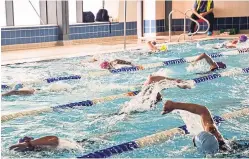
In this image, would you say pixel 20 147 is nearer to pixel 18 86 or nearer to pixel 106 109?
pixel 106 109

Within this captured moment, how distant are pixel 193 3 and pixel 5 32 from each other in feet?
20.8

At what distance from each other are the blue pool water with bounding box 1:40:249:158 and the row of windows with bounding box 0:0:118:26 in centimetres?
314

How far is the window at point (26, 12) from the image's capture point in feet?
34.2

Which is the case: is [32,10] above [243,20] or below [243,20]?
above

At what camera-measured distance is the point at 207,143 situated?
3039 millimetres

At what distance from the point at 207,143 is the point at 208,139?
3 centimetres

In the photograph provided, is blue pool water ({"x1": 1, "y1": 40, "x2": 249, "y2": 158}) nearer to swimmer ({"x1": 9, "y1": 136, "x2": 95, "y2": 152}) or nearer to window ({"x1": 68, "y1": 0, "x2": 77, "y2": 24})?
swimmer ({"x1": 9, "y1": 136, "x2": 95, "y2": 152})

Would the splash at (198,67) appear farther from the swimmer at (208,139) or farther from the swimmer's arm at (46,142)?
the swimmer's arm at (46,142)

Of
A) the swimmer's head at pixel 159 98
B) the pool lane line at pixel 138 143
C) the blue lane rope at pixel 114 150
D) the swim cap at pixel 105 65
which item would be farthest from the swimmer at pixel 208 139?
the swim cap at pixel 105 65

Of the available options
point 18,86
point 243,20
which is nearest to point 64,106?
point 18,86

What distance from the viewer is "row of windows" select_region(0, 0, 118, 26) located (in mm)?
10375

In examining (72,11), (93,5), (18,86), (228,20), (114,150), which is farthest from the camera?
(228,20)

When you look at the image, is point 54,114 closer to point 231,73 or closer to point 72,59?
point 231,73

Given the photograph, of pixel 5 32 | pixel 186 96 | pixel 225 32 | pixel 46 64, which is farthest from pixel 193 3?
pixel 186 96
